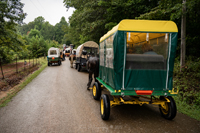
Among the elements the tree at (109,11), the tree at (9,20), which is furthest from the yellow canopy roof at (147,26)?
the tree at (9,20)

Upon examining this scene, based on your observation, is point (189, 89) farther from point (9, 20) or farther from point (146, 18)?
point (9, 20)

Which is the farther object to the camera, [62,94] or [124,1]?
[124,1]

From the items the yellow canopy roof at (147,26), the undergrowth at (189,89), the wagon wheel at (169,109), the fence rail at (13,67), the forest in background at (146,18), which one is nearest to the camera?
the yellow canopy roof at (147,26)

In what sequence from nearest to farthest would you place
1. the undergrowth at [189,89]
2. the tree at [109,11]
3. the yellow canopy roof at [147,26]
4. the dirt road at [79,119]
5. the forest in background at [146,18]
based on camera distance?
the dirt road at [79,119]
the yellow canopy roof at [147,26]
the undergrowth at [189,89]
the forest in background at [146,18]
the tree at [109,11]

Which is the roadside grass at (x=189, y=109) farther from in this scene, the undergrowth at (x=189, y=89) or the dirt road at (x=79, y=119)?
the dirt road at (x=79, y=119)

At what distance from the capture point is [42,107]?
5.38m

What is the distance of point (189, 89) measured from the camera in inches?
252

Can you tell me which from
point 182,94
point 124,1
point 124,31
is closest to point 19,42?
point 124,1

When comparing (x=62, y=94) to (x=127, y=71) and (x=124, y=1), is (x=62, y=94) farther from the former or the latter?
(x=124, y=1)

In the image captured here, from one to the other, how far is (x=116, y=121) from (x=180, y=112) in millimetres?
2411

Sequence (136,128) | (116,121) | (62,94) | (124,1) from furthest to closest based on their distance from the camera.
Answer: (124,1), (62,94), (116,121), (136,128)

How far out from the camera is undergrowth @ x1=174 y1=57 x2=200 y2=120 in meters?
5.11

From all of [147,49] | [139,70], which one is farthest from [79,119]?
[147,49]

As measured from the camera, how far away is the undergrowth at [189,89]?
5105 mm
